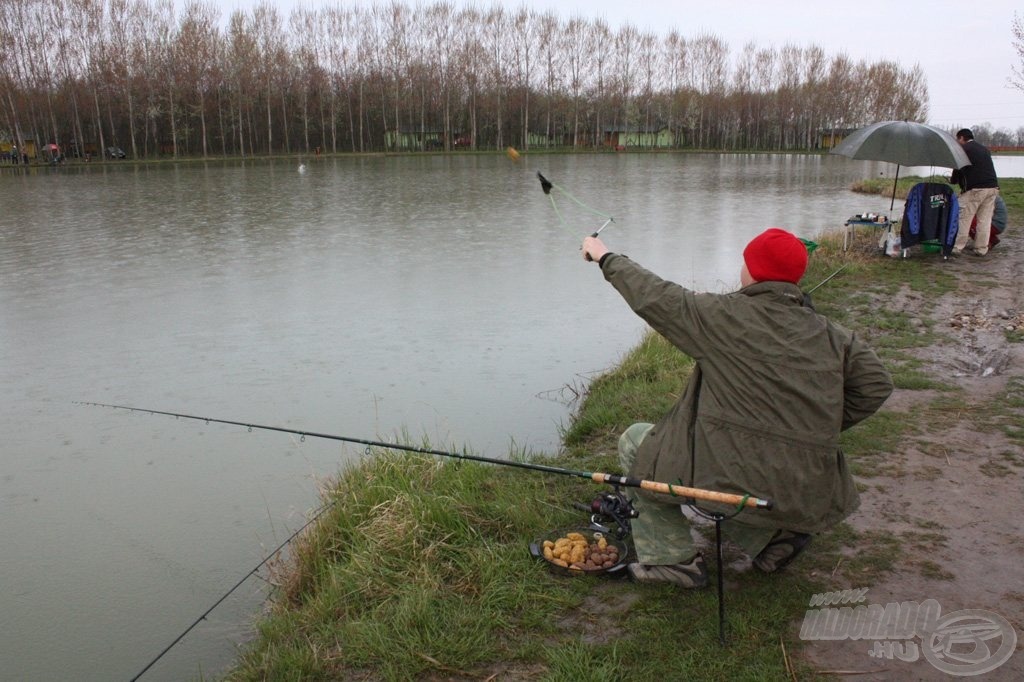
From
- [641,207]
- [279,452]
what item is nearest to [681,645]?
[279,452]

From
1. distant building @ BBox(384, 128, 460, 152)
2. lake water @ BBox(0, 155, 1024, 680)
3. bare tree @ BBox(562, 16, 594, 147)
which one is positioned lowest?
lake water @ BBox(0, 155, 1024, 680)

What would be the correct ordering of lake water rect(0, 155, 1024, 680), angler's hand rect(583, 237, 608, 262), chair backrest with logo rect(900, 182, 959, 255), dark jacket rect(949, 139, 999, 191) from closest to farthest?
1. angler's hand rect(583, 237, 608, 262)
2. lake water rect(0, 155, 1024, 680)
3. dark jacket rect(949, 139, 999, 191)
4. chair backrest with logo rect(900, 182, 959, 255)

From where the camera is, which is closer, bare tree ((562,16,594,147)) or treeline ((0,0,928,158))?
treeline ((0,0,928,158))

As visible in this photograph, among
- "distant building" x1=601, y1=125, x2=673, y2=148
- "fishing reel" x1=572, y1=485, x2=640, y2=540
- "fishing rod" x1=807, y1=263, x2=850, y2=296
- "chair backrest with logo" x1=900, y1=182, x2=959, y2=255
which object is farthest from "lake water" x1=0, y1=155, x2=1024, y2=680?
"distant building" x1=601, y1=125, x2=673, y2=148

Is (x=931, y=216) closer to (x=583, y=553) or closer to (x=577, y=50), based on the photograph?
(x=583, y=553)

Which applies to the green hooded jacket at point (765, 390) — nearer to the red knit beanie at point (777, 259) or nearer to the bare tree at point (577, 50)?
the red knit beanie at point (777, 259)

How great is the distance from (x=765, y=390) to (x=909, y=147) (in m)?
6.31

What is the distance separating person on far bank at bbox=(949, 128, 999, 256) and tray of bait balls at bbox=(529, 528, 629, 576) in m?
7.09

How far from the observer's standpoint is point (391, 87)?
2276 inches

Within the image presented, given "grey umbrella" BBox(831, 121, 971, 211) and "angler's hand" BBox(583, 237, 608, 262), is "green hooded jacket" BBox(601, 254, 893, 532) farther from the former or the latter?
"grey umbrella" BBox(831, 121, 971, 211)

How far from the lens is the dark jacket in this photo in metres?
8.34

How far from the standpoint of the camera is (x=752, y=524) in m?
2.49

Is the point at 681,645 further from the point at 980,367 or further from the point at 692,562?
the point at 980,367

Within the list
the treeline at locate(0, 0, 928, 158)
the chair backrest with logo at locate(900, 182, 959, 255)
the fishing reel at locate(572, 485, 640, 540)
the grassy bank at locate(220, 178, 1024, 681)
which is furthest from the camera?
the treeline at locate(0, 0, 928, 158)
